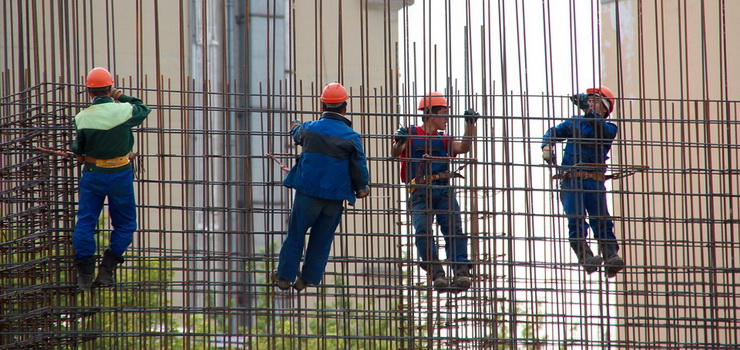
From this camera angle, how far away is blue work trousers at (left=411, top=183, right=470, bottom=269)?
10992 millimetres

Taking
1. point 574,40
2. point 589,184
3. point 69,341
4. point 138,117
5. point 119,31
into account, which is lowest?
point 69,341

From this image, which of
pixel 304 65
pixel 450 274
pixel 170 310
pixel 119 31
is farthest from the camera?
pixel 304 65

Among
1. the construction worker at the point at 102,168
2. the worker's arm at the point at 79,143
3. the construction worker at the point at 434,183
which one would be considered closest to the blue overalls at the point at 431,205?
the construction worker at the point at 434,183

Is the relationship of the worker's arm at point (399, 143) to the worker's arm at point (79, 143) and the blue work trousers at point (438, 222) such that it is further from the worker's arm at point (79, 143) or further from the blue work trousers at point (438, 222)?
the worker's arm at point (79, 143)

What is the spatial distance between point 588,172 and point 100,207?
532cm

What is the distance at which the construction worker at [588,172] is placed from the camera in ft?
Answer: 36.9

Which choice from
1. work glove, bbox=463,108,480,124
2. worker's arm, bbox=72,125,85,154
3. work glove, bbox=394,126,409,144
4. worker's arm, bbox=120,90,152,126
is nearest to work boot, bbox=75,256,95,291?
worker's arm, bbox=72,125,85,154

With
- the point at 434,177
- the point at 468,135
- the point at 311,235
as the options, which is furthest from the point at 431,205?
the point at 311,235

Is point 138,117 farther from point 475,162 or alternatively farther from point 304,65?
point 304,65

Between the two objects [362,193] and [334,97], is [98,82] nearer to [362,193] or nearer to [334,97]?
[334,97]

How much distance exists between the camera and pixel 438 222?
11.6m

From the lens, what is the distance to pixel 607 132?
11586mm

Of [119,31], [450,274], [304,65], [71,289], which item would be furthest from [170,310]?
[304,65]

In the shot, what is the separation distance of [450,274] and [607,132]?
238 cm
